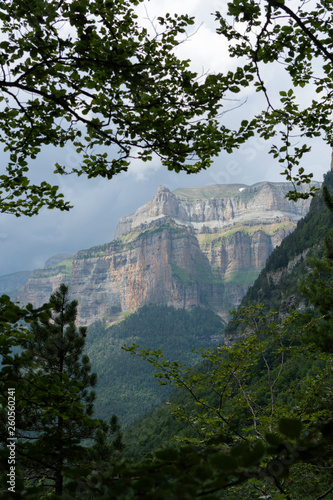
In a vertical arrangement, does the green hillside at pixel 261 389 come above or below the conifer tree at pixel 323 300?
below

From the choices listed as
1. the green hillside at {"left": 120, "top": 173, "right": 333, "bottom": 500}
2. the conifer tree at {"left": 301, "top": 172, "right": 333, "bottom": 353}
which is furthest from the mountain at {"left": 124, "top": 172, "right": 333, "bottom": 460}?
the conifer tree at {"left": 301, "top": 172, "right": 333, "bottom": 353}

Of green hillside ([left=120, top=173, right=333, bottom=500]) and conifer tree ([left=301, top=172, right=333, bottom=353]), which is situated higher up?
conifer tree ([left=301, top=172, right=333, bottom=353])

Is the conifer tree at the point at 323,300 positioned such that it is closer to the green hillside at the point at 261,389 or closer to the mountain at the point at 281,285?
the green hillside at the point at 261,389

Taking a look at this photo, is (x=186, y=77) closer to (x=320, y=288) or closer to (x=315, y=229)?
(x=320, y=288)

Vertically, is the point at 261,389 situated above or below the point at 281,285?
below

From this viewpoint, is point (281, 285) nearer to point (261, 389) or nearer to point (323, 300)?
point (323, 300)

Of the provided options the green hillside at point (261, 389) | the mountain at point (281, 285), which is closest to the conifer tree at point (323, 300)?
the green hillside at point (261, 389)

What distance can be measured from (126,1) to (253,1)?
2.00 m

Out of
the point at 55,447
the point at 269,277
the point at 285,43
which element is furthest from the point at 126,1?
the point at 269,277

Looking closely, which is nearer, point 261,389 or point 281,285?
point 261,389

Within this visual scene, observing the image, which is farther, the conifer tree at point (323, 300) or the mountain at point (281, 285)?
the mountain at point (281, 285)

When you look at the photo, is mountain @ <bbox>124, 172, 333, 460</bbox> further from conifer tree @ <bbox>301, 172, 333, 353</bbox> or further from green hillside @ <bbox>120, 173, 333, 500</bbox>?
conifer tree @ <bbox>301, 172, 333, 353</bbox>

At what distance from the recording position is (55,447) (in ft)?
9.95

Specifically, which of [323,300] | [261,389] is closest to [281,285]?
[323,300]
